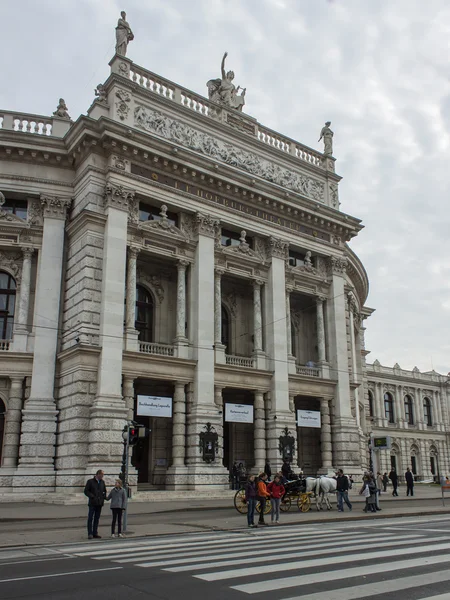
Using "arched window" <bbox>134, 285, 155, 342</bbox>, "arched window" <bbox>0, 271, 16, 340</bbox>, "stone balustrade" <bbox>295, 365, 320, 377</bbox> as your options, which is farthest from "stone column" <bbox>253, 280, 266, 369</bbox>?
"arched window" <bbox>0, 271, 16, 340</bbox>

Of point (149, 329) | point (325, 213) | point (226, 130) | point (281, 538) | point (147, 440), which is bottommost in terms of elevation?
point (281, 538)

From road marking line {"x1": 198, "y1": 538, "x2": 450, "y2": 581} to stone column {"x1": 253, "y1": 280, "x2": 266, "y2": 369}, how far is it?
2325cm

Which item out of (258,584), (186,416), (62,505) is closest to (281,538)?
(258,584)

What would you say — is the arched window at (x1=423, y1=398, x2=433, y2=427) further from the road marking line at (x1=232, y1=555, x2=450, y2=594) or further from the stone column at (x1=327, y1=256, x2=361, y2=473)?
the road marking line at (x1=232, y1=555, x2=450, y2=594)

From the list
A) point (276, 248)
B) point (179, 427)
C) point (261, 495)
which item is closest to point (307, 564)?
point (261, 495)

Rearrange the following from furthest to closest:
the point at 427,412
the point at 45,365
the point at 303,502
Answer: the point at 427,412 < the point at 45,365 < the point at 303,502

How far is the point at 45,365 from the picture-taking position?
29906mm

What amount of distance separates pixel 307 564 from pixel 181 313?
23.1 m

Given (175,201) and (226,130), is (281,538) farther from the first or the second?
(226,130)

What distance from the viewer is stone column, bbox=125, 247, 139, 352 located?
3034 centimetres

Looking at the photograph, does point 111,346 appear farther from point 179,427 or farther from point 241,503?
point 241,503

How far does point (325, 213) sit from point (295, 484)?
21401mm

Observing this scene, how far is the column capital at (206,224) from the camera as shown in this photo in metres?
34.1

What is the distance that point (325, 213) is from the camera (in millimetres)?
40625
